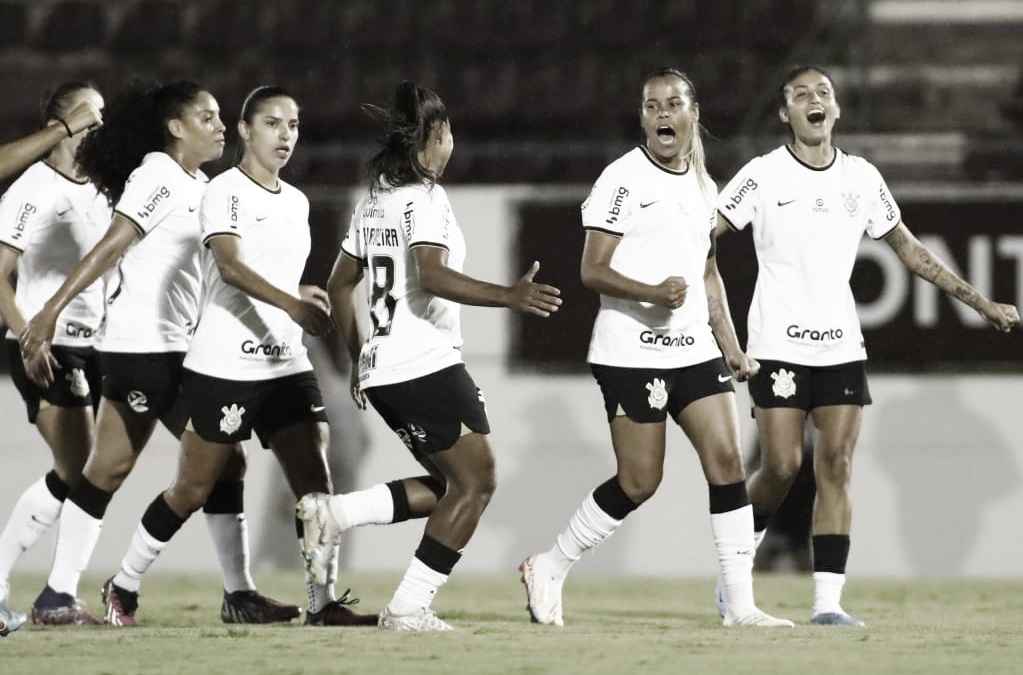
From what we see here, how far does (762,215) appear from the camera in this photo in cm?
724

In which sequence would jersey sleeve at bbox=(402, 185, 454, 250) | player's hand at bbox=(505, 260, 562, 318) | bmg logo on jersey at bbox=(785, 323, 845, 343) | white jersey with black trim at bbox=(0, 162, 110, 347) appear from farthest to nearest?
white jersey with black trim at bbox=(0, 162, 110, 347) < bmg logo on jersey at bbox=(785, 323, 845, 343) < jersey sleeve at bbox=(402, 185, 454, 250) < player's hand at bbox=(505, 260, 562, 318)

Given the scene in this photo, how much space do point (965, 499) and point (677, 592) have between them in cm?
197

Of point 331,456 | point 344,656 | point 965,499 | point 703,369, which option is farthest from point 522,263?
point 344,656

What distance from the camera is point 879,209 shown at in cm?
730

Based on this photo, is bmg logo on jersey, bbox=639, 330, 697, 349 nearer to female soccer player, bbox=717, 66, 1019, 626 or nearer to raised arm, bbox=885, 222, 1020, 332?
female soccer player, bbox=717, 66, 1019, 626

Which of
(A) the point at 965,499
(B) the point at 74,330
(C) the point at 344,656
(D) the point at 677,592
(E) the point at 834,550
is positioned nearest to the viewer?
(C) the point at 344,656

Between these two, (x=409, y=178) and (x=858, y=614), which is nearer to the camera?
(x=409, y=178)

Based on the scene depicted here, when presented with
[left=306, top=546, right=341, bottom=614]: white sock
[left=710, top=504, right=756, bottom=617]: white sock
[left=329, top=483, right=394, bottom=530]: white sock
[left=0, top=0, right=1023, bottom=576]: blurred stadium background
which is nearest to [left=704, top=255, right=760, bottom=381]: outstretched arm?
[left=710, top=504, right=756, bottom=617]: white sock

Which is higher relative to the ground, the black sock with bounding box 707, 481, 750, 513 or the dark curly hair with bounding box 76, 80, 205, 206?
the dark curly hair with bounding box 76, 80, 205, 206

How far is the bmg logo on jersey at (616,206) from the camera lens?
262 inches

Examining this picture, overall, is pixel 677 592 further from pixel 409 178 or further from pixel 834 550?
pixel 409 178

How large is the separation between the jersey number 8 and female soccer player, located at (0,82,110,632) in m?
1.67

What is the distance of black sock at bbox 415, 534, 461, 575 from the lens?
637cm

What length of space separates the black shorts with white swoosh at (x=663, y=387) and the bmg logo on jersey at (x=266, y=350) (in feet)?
4.29
